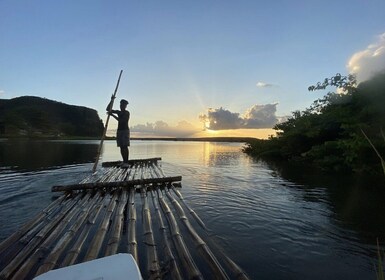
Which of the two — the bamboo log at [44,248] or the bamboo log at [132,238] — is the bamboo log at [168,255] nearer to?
the bamboo log at [132,238]

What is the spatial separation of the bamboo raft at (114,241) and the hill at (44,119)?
425 ft

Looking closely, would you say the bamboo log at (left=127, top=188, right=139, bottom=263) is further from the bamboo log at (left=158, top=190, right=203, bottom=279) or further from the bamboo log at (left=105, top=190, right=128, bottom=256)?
the bamboo log at (left=158, top=190, right=203, bottom=279)

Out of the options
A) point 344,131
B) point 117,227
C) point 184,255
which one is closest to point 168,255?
point 184,255

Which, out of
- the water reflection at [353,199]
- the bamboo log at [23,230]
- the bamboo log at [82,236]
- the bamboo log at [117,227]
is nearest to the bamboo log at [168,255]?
the bamboo log at [117,227]

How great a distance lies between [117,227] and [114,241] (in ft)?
2.82

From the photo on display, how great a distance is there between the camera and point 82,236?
572 centimetres

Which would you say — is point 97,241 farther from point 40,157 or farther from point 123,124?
point 40,157

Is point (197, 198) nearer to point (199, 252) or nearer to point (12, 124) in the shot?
point (199, 252)

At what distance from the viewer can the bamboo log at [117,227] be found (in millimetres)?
5059

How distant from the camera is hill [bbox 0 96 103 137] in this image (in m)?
128

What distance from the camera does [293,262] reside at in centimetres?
570

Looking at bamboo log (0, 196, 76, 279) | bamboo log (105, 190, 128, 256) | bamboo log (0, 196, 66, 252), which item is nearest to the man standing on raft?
bamboo log (105, 190, 128, 256)

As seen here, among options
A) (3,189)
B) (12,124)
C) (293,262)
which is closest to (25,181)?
(3,189)

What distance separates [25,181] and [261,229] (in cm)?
1203
